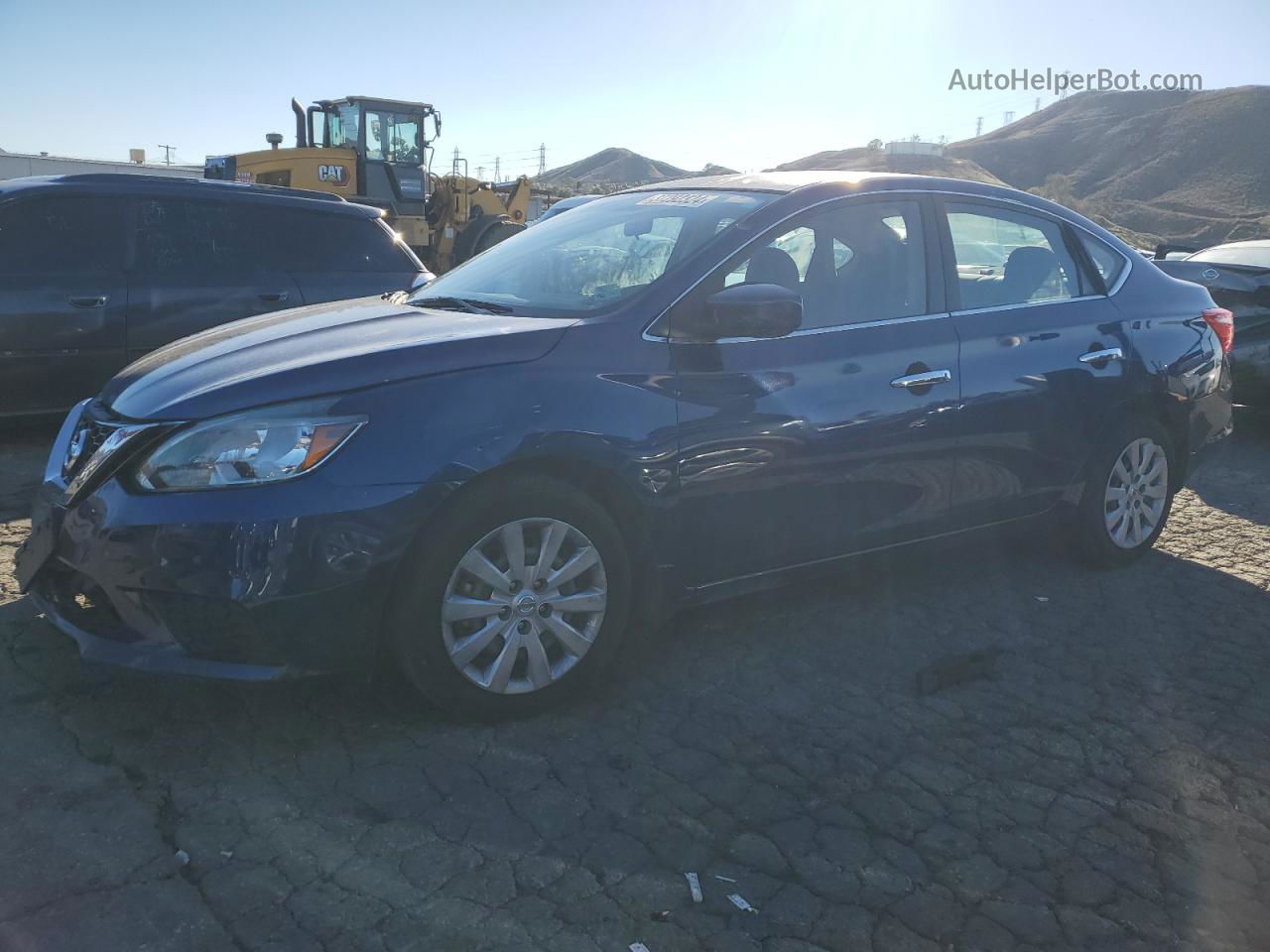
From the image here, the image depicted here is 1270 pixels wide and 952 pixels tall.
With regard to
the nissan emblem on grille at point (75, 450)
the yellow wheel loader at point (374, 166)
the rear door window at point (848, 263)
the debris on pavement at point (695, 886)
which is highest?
the yellow wheel loader at point (374, 166)

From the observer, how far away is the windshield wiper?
4.06 metres

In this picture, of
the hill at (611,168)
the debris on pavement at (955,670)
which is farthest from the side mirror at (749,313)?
the hill at (611,168)

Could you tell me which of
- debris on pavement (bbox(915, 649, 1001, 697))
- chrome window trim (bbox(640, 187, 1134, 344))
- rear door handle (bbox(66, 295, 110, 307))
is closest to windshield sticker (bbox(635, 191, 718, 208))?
chrome window trim (bbox(640, 187, 1134, 344))

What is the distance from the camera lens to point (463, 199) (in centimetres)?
1998

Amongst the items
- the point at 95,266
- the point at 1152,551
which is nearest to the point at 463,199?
the point at 95,266

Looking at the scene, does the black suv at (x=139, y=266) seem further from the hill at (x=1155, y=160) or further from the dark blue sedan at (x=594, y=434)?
the hill at (x=1155, y=160)

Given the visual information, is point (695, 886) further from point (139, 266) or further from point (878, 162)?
point (878, 162)

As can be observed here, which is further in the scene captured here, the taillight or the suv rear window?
the suv rear window

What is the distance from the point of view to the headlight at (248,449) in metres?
3.15

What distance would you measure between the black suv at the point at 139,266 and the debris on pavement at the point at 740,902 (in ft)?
14.3

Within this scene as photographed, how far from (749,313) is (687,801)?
157cm

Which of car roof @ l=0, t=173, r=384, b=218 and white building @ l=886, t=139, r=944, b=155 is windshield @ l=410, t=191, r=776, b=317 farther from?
white building @ l=886, t=139, r=944, b=155

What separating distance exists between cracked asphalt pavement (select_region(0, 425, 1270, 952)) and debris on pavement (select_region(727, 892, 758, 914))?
0.01 meters

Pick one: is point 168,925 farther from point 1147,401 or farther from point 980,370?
point 1147,401
